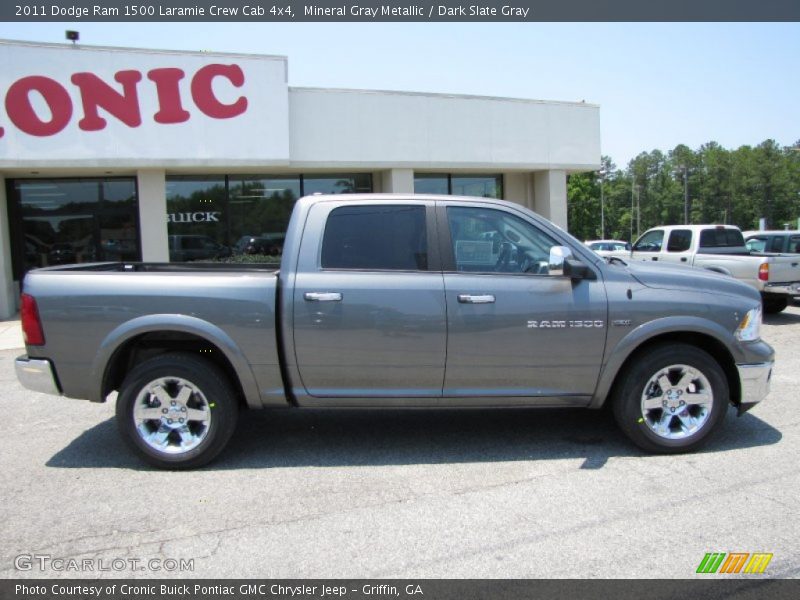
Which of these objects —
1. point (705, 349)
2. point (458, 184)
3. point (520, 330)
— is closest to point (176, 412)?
point (520, 330)

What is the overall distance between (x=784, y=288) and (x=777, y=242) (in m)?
2.12

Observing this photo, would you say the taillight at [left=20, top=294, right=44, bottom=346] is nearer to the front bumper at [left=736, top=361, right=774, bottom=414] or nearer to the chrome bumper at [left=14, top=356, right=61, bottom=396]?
the chrome bumper at [left=14, top=356, right=61, bottom=396]

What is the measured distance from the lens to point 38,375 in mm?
4426

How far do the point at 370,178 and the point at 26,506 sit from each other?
43.7 ft

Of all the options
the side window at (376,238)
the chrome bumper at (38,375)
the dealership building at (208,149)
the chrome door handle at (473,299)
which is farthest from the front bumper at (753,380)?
the dealership building at (208,149)

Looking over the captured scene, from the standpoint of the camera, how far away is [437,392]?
14.7 feet

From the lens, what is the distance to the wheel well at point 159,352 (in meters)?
4.52

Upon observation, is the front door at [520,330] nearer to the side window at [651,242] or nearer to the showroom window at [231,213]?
the side window at [651,242]

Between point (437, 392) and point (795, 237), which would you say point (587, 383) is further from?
point (795, 237)

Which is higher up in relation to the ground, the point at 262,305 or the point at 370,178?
the point at 370,178

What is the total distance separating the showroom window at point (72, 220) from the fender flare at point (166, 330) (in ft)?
36.9

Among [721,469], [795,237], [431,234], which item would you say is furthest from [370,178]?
[721,469]

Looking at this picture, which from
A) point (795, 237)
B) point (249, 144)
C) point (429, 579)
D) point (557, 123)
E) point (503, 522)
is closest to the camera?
point (429, 579)

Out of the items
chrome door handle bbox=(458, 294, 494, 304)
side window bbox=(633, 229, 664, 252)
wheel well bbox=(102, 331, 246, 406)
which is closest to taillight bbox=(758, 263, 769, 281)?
side window bbox=(633, 229, 664, 252)
